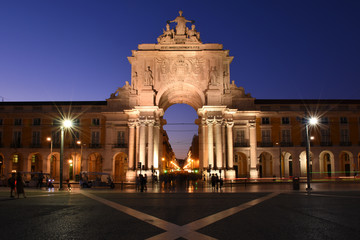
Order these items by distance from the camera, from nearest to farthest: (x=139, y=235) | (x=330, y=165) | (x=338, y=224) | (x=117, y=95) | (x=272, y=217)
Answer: (x=139, y=235), (x=338, y=224), (x=272, y=217), (x=117, y=95), (x=330, y=165)

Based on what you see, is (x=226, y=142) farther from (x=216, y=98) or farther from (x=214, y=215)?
(x=214, y=215)

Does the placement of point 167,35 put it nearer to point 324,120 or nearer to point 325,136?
point 324,120

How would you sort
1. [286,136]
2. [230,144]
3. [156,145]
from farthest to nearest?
1. [286,136]
2. [156,145]
3. [230,144]

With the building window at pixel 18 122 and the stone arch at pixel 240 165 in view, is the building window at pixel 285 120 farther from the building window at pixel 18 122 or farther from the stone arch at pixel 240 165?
the building window at pixel 18 122

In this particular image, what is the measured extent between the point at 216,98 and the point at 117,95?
15825mm

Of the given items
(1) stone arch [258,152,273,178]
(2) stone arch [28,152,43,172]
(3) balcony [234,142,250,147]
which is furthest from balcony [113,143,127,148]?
(1) stone arch [258,152,273,178]

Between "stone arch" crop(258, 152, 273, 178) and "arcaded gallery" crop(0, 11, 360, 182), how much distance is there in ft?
0.59

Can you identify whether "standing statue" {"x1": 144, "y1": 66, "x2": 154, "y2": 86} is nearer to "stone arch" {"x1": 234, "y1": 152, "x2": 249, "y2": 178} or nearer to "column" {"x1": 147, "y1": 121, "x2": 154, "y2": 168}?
"column" {"x1": 147, "y1": 121, "x2": 154, "y2": 168}

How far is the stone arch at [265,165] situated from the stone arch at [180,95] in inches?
582

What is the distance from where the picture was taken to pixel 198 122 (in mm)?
A: 57812

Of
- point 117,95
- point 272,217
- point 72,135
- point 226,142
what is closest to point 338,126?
point 226,142

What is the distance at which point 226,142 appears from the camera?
48938mm

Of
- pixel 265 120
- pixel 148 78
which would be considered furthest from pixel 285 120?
pixel 148 78

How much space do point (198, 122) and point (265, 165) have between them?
544 inches
